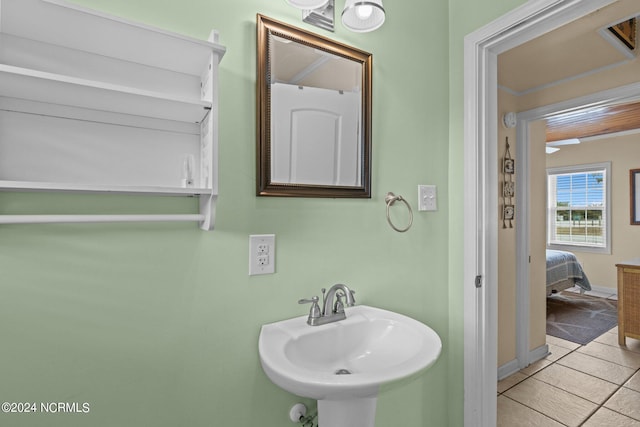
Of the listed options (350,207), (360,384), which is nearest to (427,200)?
(350,207)

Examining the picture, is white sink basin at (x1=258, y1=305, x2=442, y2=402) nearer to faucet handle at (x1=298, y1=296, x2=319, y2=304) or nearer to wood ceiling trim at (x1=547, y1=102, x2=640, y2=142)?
faucet handle at (x1=298, y1=296, x2=319, y2=304)

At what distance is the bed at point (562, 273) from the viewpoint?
162 inches

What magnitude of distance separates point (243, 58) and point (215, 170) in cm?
45

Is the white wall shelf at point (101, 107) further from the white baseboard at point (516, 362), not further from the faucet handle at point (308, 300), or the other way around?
the white baseboard at point (516, 362)

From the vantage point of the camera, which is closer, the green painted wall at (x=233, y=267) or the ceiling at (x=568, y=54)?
the green painted wall at (x=233, y=267)

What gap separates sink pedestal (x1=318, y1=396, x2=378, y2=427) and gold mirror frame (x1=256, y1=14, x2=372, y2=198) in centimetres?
69

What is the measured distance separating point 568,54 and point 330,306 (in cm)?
236

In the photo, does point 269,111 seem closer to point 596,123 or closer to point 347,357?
point 347,357

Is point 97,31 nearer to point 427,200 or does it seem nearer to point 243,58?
point 243,58

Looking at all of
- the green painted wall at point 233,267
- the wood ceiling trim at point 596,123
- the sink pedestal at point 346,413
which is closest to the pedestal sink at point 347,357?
the sink pedestal at point 346,413

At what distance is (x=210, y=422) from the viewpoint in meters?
1.04

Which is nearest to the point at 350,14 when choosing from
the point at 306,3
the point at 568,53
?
the point at 306,3

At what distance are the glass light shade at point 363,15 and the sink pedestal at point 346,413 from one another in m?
1.25

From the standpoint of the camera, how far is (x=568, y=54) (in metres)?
2.21
